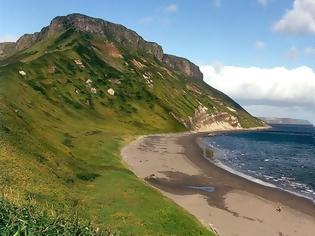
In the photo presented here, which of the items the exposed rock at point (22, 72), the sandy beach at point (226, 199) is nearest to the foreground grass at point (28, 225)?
the sandy beach at point (226, 199)

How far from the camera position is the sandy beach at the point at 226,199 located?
55.8 metres

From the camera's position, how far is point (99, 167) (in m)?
78.8

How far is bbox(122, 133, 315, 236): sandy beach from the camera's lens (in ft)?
183

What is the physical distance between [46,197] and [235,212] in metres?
28.7

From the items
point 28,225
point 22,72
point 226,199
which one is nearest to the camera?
point 28,225

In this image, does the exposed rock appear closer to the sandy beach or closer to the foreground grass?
the sandy beach

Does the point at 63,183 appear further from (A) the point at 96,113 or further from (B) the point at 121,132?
(A) the point at 96,113

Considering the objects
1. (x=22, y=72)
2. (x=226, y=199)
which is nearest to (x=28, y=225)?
(x=226, y=199)

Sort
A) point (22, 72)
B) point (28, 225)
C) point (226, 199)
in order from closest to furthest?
point (28, 225) → point (226, 199) → point (22, 72)

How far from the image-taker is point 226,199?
70.2 metres

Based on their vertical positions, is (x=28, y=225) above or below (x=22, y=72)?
below

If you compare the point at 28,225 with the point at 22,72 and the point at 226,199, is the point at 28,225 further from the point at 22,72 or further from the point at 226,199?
the point at 22,72

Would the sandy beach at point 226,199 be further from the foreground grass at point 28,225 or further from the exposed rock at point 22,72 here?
the exposed rock at point 22,72

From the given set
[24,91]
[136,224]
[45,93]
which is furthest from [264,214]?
[45,93]
